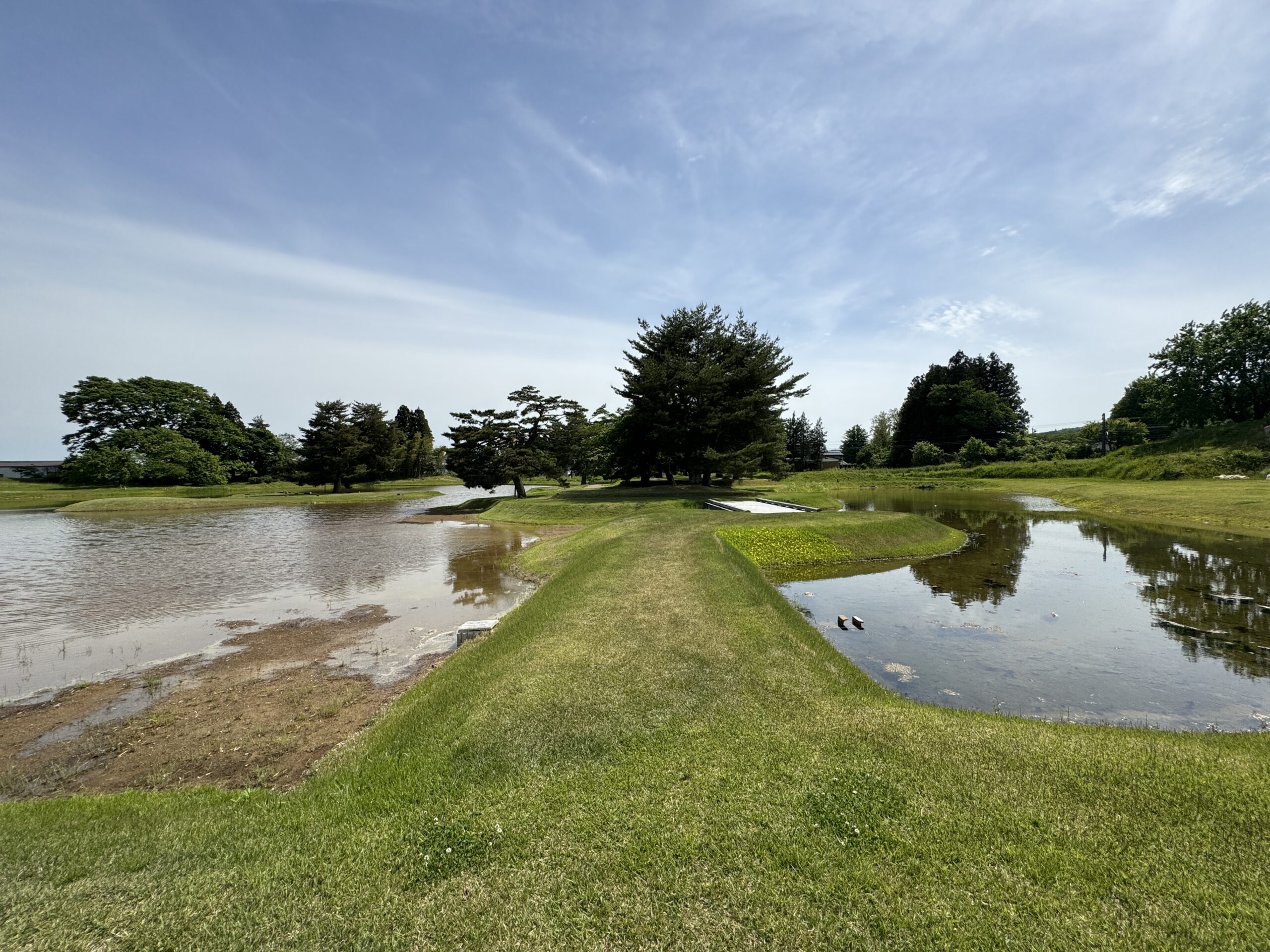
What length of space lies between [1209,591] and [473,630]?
17280 millimetres

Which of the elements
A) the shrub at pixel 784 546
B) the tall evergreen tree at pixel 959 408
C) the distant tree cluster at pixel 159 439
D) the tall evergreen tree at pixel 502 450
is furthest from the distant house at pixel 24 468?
the tall evergreen tree at pixel 959 408

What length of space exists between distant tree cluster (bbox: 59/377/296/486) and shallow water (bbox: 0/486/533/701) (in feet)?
117

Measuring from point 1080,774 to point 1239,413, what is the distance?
2617 inches

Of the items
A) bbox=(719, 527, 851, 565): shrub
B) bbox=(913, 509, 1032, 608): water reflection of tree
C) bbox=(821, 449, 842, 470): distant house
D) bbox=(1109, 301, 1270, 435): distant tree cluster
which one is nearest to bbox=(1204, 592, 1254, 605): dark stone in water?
bbox=(913, 509, 1032, 608): water reflection of tree

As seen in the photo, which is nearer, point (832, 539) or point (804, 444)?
point (832, 539)

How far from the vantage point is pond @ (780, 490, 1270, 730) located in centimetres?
738

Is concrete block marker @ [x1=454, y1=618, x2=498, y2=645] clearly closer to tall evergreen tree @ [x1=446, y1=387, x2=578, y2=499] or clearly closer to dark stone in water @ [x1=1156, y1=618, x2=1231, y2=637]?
dark stone in water @ [x1=1156, y1=618, x2=1231, y2=637]

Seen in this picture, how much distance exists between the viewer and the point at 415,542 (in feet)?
78.4

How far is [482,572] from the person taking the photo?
17.4 m

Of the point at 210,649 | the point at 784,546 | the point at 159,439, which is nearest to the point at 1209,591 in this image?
the point at 784,546

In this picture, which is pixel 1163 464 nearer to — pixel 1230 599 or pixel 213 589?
pixel 1230 599

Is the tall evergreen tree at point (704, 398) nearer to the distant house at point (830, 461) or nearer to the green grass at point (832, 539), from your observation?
the green grass at point (832, 539)

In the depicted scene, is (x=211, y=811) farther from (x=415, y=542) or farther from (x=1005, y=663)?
(x=415, y=542)

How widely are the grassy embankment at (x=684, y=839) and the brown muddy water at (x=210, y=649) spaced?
57.4 inches
